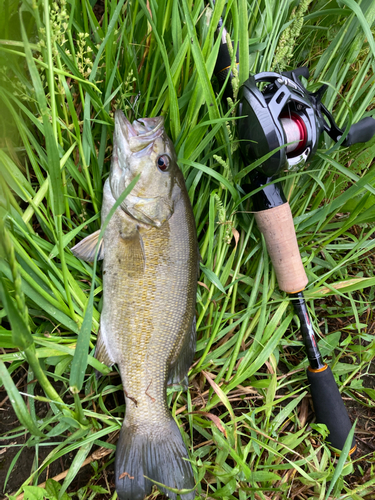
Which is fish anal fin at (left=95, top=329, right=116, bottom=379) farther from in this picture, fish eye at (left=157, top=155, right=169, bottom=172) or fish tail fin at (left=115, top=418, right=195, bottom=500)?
fish eye at (left=157, top=155, right=169, bottom=172)

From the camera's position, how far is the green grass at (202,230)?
1584 mm

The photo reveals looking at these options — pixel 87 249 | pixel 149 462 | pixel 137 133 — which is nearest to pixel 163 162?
pixel 137 133

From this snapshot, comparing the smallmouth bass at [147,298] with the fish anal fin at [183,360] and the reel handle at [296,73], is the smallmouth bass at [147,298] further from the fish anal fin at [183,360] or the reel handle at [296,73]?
the reel handle at [296,73]

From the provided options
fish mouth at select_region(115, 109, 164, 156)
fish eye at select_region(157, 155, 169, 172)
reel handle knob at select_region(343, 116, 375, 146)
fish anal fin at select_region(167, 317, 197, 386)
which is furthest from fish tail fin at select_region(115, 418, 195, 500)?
reel handle knob at select_region(343, 116, 375, 146)

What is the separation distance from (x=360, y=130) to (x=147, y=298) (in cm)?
156

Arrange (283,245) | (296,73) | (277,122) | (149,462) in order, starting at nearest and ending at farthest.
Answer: (277,122), (149,462), (296,73), (283,245)

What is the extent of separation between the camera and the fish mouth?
1.68 m

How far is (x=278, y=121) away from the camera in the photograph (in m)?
1.61

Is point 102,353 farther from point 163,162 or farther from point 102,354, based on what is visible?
point 163,162

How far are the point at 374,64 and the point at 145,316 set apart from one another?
2074 millimetres

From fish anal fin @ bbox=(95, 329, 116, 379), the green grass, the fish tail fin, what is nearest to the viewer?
the green grass

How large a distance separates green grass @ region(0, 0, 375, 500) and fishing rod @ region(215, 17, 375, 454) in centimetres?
11

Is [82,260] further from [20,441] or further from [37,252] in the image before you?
[20,441]

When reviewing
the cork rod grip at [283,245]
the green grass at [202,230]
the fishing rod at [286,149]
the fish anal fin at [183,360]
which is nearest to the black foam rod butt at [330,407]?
the fishing rod at [286,149]
